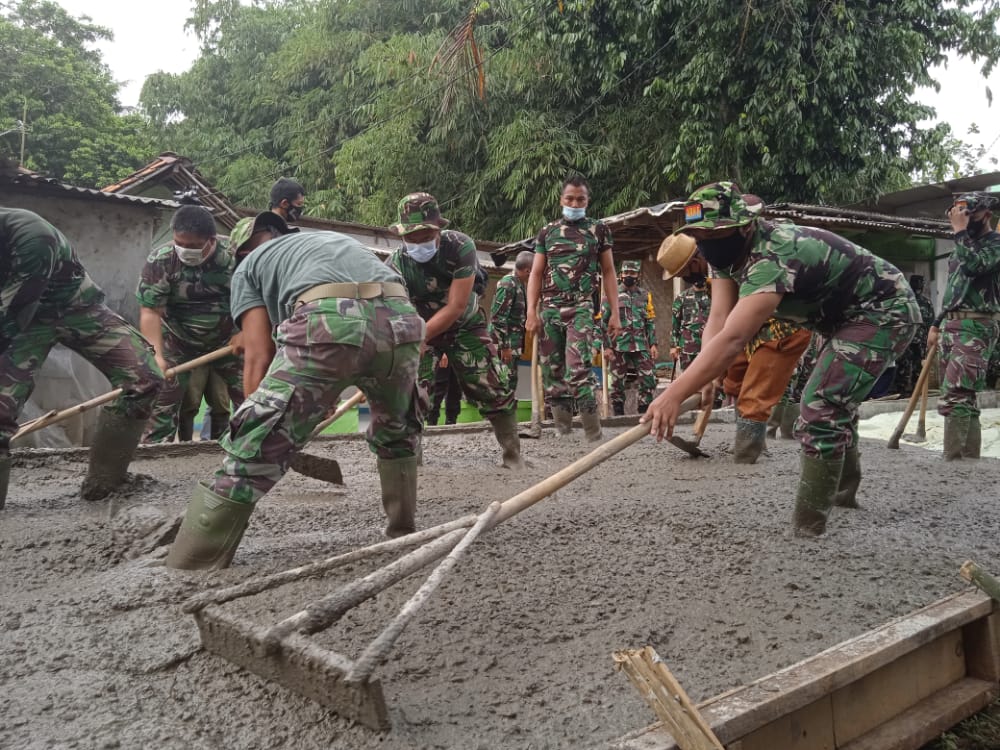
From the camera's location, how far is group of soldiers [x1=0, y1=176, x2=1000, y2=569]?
2787mm

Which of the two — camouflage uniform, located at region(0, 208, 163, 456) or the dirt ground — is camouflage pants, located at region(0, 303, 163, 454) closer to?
camouflage uniform, located at region(0, 208, 163, 456)

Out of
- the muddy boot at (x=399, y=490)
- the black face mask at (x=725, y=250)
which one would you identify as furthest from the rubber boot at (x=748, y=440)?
the muddy boot at (x=399, y=490)

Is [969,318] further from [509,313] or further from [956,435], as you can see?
[509,313]

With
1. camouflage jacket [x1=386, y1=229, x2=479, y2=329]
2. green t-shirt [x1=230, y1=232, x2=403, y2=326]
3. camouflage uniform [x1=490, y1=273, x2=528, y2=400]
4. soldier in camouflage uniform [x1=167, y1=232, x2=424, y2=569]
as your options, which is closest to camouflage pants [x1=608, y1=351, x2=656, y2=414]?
camouflage uniform [x1=490, y1=273, x2=528, y2=400]

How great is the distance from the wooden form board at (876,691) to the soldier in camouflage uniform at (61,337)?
341cm

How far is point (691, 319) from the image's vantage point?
8.00 metres

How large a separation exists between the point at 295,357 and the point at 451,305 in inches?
65.6

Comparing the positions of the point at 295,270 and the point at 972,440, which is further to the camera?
the point at 972,440

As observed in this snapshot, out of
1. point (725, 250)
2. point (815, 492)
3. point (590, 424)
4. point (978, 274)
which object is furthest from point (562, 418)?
point (725, 250)

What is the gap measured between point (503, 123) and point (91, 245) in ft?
23.9

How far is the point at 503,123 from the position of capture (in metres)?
14.1

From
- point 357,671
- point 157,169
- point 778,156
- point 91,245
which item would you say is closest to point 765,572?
point 357,671

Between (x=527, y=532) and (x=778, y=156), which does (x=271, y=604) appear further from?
(x=778, y=156)

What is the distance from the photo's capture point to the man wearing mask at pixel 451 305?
4.32 meters
